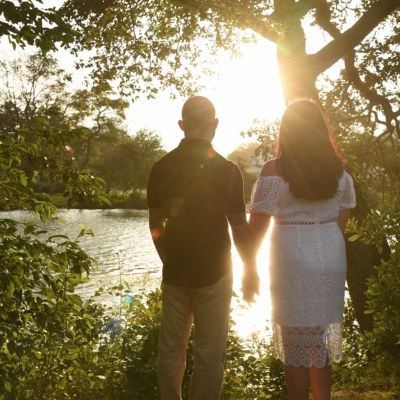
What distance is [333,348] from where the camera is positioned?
3664 millimetres

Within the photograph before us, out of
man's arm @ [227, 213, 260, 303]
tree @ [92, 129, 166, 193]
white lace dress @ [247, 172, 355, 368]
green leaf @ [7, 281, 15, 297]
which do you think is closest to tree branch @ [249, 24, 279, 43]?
white lace dress @ [247, 172, 355, 368]

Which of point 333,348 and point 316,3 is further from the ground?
point 316,3

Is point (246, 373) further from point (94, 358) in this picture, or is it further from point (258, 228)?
point (258, 228)

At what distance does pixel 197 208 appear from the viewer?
3.48 meters

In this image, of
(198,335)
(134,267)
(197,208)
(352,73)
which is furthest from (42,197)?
(134,267)

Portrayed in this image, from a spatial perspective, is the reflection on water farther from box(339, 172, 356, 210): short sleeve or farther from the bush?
box(339, 172, 356, 210): short sleeve

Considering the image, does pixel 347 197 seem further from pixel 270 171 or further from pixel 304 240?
pixel 270 171

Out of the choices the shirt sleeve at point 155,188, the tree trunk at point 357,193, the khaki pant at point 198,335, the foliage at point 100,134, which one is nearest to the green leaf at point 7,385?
the khaki pant at point 198,335

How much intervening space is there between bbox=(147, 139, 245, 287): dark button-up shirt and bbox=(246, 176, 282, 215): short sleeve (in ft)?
0.39

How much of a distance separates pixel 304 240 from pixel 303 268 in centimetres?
18

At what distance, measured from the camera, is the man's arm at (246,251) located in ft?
11.7

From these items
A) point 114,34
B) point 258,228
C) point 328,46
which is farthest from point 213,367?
point 114,34

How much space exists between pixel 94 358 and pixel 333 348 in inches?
78.5

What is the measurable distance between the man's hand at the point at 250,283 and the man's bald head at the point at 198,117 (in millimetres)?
897
